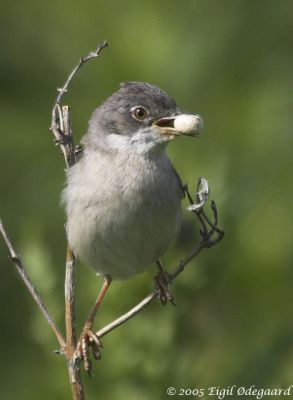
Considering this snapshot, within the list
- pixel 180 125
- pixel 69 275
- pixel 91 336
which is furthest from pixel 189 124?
pixel 91 336

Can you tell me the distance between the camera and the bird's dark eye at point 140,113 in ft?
19.1

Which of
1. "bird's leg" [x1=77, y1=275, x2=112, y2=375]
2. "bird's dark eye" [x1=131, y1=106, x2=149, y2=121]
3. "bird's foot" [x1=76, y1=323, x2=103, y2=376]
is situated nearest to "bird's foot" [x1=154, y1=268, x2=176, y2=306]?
"bird's leg" [x1=77, y1=275, x2=112, y2=375]

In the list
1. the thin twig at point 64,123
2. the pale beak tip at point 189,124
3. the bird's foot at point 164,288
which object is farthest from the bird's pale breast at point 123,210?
the thin twig at point 64,123

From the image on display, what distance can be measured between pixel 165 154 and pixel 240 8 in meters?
2.85

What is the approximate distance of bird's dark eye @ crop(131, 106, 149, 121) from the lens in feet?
19.1

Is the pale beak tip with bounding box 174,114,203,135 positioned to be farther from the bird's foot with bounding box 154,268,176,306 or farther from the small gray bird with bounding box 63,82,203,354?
the bird's foot with bounding box 154,268,176,306

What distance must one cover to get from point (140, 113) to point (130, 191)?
0.45 metres

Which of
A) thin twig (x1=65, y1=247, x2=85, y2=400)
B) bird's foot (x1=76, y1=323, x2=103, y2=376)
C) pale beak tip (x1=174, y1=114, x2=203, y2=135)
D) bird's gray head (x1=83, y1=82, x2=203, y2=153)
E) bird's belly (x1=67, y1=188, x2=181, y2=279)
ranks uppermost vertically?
bird's gray head (x1=83, y1=82, x2=203, y2=153)

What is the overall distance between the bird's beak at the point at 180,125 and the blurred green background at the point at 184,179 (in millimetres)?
442

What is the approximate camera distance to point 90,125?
618 cm

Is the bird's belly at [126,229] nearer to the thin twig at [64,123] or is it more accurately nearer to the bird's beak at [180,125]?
the bird's beak at [180,125]

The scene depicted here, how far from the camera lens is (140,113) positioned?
585cm

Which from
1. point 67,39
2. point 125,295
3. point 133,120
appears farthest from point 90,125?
point 67,39

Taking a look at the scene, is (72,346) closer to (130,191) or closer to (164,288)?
(164,288)
